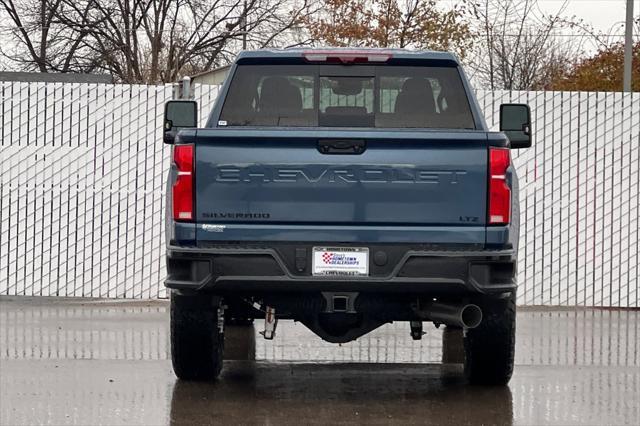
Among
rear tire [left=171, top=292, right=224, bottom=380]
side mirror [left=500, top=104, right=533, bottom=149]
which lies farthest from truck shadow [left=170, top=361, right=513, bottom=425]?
side mirror [left=500, top=104, right=533, bottom=149]

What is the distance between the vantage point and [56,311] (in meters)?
13.1

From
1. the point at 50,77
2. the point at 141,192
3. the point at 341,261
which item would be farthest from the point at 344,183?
the point at 50,77

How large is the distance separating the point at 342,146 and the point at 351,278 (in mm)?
769

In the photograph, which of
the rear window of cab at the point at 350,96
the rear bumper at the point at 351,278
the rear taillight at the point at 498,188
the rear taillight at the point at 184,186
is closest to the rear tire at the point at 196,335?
the rear bumper at the point at 351,278

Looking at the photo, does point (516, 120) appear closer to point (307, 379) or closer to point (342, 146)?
point (342, 146)

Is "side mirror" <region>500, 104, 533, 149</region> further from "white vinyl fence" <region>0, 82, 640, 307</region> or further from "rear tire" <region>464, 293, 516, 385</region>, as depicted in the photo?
"white vinyl fence" <region>0, 82, 640, 307</region>

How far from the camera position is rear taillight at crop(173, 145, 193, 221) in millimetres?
7938

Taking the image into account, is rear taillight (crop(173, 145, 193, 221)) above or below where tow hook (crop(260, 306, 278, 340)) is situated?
above

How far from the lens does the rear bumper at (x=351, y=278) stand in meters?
7.91

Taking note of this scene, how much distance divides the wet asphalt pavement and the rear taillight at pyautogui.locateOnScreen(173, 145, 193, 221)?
3.83 ft

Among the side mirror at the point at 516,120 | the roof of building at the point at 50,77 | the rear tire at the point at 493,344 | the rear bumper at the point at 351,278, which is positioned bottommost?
the rear tire at the point at 493,344

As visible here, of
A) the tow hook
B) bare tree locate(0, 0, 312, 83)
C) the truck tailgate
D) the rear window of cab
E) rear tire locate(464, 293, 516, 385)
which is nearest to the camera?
the truck tailgate

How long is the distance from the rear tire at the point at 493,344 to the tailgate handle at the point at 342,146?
4.32 feet

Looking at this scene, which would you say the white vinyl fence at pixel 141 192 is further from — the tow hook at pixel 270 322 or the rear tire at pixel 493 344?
the tow hook at pixel 270 322
